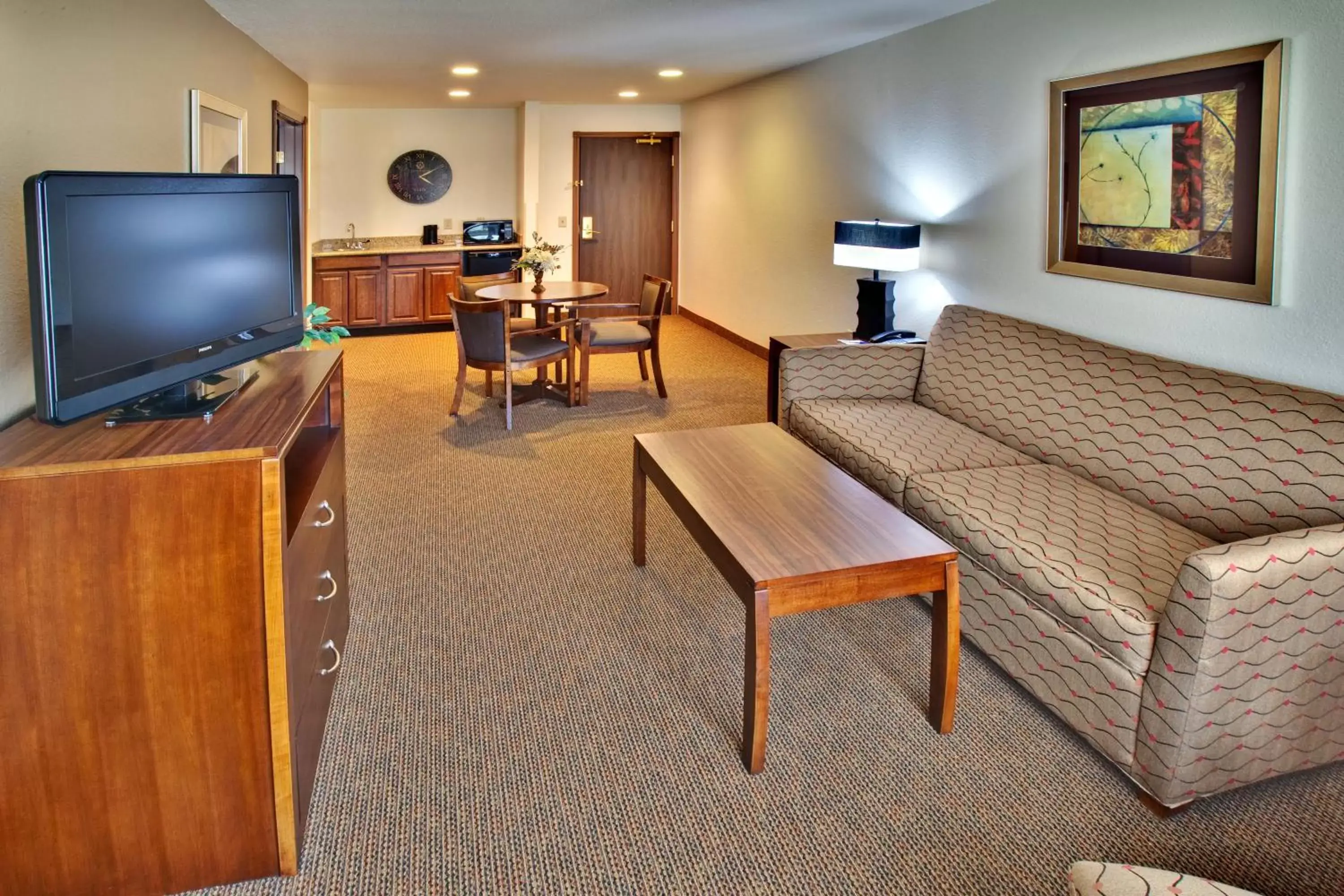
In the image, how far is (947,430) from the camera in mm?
3221

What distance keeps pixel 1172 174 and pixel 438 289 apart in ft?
19.5

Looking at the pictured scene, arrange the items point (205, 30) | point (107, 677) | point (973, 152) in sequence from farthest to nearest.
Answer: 1. point (973, 152)
2. point (205, 30)
3. point (107, 677)

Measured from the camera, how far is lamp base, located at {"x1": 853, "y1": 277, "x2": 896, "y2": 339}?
4.21 meters

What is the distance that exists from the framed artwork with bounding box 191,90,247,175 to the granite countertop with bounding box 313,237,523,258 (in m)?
3.11

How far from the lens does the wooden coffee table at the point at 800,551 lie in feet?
6.30

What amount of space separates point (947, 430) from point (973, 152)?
4.50 ft

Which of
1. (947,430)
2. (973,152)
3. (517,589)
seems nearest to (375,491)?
(517,589)

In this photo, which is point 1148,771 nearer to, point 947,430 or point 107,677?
point 947,430

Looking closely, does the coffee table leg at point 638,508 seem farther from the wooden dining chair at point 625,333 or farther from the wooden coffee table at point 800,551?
the wooden dining chair at point 625,333

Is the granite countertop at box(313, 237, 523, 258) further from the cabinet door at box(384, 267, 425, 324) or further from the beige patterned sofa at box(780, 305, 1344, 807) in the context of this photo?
the beige patterned sofa at box(780, 305, 1344, 807)

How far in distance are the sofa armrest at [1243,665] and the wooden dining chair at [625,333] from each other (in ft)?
12.0

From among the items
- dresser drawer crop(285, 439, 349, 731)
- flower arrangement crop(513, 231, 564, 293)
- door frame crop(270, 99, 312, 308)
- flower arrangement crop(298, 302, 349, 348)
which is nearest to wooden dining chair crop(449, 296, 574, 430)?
flower arrangement crop(513, 231, 564, 293)

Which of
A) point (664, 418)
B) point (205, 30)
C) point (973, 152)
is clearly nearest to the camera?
point (205, 30)

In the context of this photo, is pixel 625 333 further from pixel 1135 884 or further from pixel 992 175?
pixel 1135 884
